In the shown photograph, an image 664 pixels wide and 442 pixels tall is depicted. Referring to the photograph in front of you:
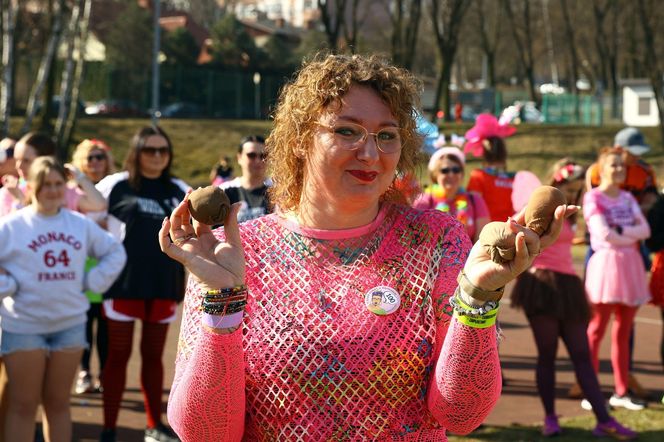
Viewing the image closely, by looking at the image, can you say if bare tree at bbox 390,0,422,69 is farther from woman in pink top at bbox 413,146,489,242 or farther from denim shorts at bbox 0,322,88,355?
denim shorts at bbox 0,322,88,355

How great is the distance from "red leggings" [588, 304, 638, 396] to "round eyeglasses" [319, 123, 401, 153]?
17.6 feet

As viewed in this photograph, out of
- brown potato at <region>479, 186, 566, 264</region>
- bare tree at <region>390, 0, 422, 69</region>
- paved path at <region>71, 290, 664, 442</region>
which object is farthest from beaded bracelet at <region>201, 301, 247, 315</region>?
bare tree at <region>390, 0, 422, 69</region>

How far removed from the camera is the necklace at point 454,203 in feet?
24.8

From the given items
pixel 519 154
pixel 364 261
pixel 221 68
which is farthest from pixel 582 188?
pixel 221 68

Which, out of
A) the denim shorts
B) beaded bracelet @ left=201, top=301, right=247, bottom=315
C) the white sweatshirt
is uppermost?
beaded bracelet @ left=201, top=301, right=247, bottom=315

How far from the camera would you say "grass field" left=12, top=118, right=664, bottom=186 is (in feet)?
110

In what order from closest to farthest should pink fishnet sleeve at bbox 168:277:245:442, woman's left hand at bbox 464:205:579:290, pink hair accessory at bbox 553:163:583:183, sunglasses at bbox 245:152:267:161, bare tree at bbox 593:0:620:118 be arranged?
woman's left hand at bbox 464:205:579:290
pink fishnet sleeve at bbox 168:277:245:442
sunglasses at bbox 245:152:267:161
pink hair accessory at bbox 553:163:583:183
bare tree at bbox 593:0:620:118

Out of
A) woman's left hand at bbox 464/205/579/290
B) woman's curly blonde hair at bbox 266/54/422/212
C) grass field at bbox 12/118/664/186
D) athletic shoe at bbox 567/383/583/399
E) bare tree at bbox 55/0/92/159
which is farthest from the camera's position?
grass field at bbox 12/118/664/186

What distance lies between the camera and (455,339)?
2504mm

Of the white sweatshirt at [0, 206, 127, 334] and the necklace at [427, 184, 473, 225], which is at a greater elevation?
the necklace at [427, 184, 473, 225]

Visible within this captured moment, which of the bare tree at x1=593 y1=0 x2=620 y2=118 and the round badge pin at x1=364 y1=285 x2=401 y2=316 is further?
the bare tree at x1=593 y1=0 x2=620 y2=118

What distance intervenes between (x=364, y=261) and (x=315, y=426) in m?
0.48

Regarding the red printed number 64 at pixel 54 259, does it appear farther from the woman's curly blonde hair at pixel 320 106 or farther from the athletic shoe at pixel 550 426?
the athletic shoe at pixel 550 426

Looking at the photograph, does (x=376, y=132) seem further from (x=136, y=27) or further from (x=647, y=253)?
(x=136, y=27)
